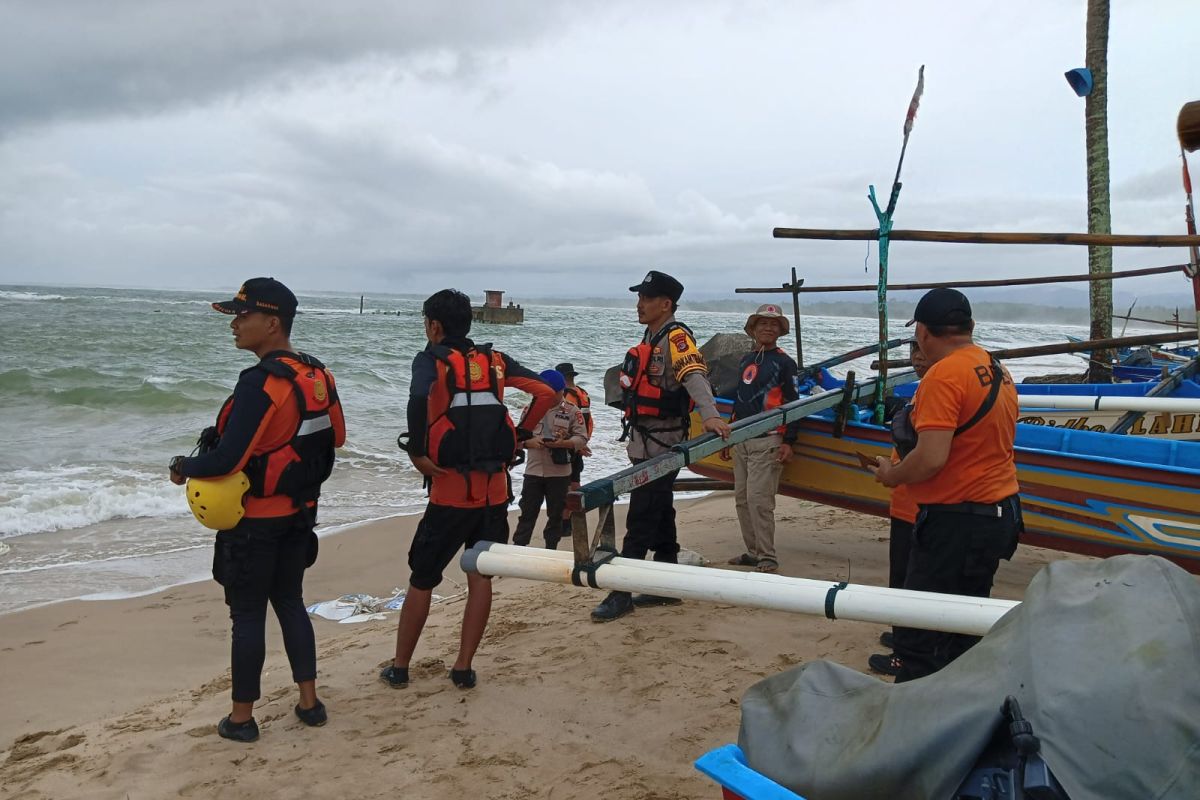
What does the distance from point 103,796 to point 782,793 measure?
3.03 meters

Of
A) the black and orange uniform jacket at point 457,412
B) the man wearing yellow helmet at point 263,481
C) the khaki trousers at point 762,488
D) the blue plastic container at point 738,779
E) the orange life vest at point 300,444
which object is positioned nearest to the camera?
the blue plastic container at point 738,779

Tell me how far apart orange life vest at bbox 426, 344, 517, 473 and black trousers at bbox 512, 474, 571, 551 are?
149 inches

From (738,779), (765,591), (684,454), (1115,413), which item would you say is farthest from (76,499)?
(1115,413)

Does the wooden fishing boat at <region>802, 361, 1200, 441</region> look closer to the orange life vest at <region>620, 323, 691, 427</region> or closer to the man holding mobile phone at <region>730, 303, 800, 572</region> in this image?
the man holding mobile phone at <region>730, 303, 800, 572</region>

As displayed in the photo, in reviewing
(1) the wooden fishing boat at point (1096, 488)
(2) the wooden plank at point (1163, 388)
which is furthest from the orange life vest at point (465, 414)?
(2) the wooden plank at point (1163, 388)

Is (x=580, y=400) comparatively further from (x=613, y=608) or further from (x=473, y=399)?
(x=473, y=399)

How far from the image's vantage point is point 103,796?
11.2 ft

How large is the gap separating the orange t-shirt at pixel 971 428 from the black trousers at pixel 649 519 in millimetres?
1972

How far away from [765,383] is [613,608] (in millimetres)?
1974

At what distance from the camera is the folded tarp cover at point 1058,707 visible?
A: 4.79 ft

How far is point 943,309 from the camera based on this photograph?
10.8ft

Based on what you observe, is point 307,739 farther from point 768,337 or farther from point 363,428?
point 363,428

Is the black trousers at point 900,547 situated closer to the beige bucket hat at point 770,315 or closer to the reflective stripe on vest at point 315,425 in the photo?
the beige bucket hat at point 770,315

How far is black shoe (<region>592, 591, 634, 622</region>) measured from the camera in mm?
5168
